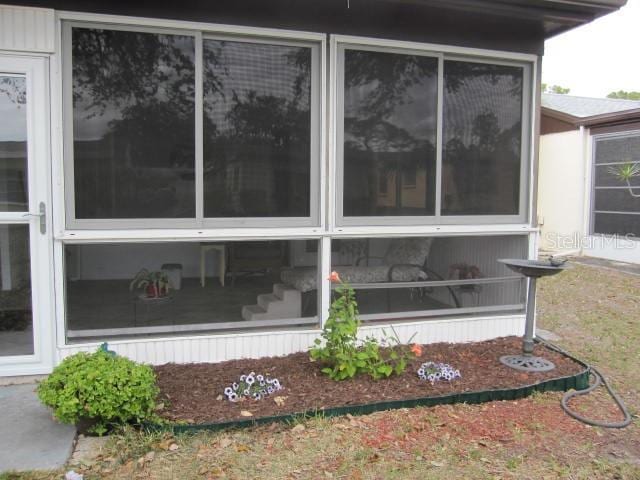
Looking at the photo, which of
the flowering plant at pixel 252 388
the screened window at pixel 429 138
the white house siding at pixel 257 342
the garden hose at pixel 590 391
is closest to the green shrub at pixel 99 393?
the flowering plant at pixel 252 388

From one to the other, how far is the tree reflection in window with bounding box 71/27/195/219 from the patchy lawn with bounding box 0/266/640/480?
5.19 feet

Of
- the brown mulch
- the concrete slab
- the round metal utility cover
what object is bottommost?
the concrete slab

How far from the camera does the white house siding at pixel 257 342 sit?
12.3 ft

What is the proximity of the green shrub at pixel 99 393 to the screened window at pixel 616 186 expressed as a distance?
9561 mm

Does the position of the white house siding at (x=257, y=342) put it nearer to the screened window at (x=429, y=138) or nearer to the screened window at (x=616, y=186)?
the screened window at (x=429, y=138)

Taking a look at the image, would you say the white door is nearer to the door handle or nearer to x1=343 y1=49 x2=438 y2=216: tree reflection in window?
the door handle

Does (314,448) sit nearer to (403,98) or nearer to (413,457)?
(413,457)

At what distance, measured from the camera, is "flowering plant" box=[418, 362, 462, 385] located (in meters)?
3.63

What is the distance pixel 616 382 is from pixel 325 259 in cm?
237

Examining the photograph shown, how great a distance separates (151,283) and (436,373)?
2306 mm

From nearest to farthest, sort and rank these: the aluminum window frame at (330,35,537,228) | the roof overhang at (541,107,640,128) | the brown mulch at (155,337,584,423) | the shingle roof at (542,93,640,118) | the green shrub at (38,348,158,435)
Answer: the green shrub at (38,348,158,435), the brown mulch at (155,337,584,423), the aluminum window frame at (330,35,537,228), the roof overhang at (541,107,640,128), the shingle roof at (542,93,640,118)

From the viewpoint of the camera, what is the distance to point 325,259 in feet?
13.3

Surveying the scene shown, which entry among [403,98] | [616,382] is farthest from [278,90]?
[616,382]

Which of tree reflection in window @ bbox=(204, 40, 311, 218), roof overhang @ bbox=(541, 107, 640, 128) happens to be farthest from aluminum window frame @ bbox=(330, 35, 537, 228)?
roof overhang @ bbox=(541, 107, 640, 128)
